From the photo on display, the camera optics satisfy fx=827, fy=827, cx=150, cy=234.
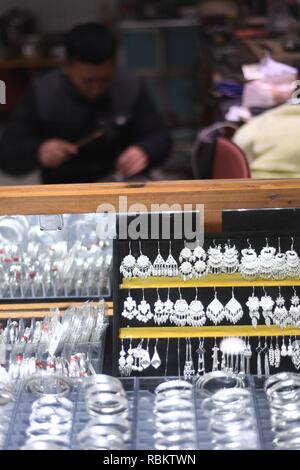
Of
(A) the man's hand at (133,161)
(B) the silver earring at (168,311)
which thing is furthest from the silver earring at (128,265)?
(A) the man's hand at (133,161)

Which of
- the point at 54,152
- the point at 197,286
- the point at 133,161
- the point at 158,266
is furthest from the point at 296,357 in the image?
the point at 54,152

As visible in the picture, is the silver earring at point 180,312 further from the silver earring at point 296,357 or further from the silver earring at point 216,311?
the silver earring at point 296,357

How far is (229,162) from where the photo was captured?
2926 mm

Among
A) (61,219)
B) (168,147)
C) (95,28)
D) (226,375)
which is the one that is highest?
(95,28)

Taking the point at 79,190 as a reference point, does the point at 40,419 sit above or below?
below

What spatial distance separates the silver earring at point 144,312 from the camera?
2.03 m

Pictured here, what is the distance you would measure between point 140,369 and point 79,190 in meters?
0.47

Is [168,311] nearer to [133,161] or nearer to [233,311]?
[233,311]

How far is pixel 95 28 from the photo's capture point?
142 inches

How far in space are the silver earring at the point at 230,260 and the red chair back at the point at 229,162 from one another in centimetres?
77

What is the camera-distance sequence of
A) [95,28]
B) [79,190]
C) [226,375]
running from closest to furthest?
[226,375]
[79,190]
[95,28]

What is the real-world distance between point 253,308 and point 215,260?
15 centimetres

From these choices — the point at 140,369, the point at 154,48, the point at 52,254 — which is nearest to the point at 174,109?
the point at 154,48

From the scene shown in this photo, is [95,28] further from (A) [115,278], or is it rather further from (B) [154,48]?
(B) [154,48]
